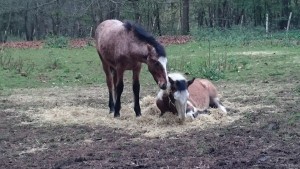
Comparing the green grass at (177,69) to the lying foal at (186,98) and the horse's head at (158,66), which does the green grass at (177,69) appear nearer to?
the lying foal at (186,98)

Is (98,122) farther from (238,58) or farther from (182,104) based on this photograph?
(238,58)

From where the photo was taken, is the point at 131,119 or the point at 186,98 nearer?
the point at 186,98

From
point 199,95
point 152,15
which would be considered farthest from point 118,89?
point 152,15

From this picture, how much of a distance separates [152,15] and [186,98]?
34.8 meters

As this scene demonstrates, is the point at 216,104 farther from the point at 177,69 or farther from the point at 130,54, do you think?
the point at 177,69

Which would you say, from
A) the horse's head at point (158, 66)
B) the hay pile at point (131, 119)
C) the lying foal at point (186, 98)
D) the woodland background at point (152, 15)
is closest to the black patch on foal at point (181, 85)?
the lying foal at point (186, 98)

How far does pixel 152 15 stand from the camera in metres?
42.1

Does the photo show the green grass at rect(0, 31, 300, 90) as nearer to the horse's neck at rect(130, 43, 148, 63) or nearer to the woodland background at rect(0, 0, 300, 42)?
the horse's neck at rect(130, 43, 148, 63)

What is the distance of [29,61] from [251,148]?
13730 mm

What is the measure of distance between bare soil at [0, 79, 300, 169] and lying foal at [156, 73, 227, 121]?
0.66ft

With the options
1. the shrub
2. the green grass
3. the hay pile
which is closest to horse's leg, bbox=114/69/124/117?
the hay pile

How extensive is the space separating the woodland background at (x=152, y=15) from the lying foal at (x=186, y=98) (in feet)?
80.4

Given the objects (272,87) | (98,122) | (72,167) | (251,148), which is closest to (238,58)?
(272,87)

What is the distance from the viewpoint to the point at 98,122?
26.6 feet
